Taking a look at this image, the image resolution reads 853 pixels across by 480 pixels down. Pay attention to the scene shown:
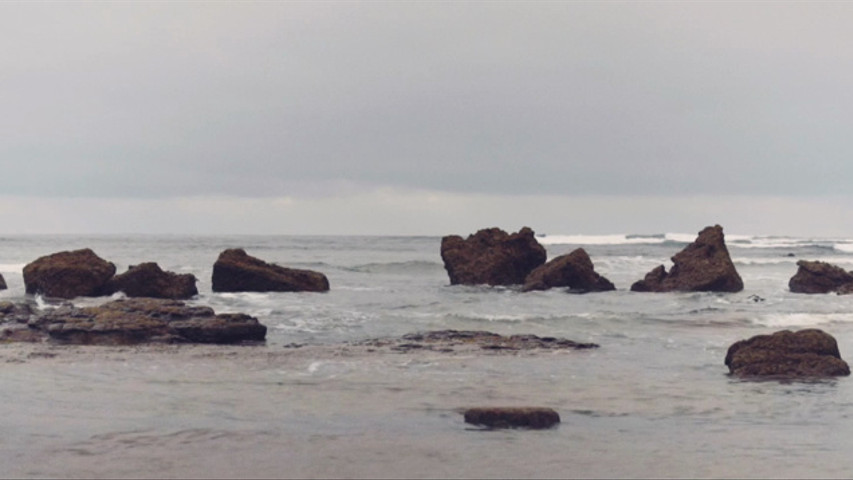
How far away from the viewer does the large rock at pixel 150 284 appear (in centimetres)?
3316

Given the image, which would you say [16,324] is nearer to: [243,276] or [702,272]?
[243,276]

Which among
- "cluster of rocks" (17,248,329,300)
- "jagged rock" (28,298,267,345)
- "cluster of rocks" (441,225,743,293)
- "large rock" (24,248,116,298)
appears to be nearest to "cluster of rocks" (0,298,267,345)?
"jagged rock" (28,298,267,345)

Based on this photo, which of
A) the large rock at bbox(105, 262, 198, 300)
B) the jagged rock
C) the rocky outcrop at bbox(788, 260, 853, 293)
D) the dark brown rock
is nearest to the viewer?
the dark brown rock

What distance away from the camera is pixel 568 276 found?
41562mm

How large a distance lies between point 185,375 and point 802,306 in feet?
82.9

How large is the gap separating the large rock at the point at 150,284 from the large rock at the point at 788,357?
20.5 m

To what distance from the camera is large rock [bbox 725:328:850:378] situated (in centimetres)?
1836

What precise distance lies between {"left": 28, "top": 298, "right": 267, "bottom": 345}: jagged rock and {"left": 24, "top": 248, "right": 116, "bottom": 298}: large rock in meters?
9.35

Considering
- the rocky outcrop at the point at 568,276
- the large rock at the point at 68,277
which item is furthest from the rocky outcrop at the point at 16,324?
the rocky outcrop at the point at 568,276

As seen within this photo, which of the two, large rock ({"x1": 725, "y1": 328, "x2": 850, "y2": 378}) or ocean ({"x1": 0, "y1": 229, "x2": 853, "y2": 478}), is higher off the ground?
large rock ({"x1": 725, "y1": 328, "x2": 850, "y2": 378})

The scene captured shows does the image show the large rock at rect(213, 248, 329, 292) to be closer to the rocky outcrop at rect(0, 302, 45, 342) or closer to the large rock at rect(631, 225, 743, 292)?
the rocky outcrop at rect(0, 302, 45, 342)

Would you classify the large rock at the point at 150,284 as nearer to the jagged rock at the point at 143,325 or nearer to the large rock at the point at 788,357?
the jagged rock at the point at 143,325

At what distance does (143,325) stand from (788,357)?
13.6 m

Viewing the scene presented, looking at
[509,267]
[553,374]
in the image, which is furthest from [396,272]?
[553,374]
